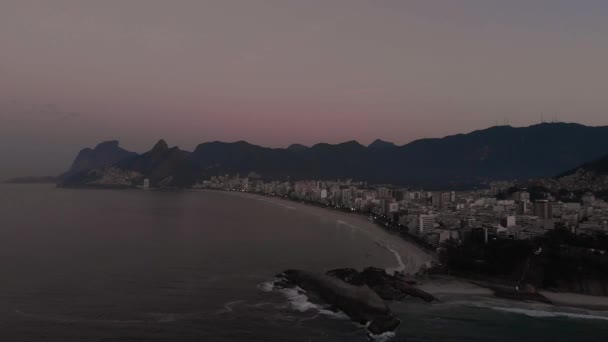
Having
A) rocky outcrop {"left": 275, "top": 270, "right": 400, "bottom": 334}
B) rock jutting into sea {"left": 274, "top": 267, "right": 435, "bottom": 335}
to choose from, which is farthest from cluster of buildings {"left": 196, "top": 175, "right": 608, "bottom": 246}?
rocky outcrop {"left": 275, "top": 270, "right": 400, "bottom": 334}

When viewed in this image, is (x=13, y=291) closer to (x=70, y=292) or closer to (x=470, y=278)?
(x=70, y=292)

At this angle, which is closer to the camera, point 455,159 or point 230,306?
point 230,306

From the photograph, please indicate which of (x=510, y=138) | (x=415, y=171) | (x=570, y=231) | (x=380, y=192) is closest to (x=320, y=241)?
(x=570, y=231)

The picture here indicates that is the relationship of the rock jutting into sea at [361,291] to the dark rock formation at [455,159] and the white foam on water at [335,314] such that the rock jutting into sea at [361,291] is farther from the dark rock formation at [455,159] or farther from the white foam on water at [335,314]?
the dark rock formation at [455,159]

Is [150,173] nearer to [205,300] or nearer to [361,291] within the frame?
[205,300]

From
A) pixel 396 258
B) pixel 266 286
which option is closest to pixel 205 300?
pixel 266 286

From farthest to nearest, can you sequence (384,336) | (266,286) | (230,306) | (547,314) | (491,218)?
(491,218) < (266,286) < (547,314) < (230,306) < (384,336)
